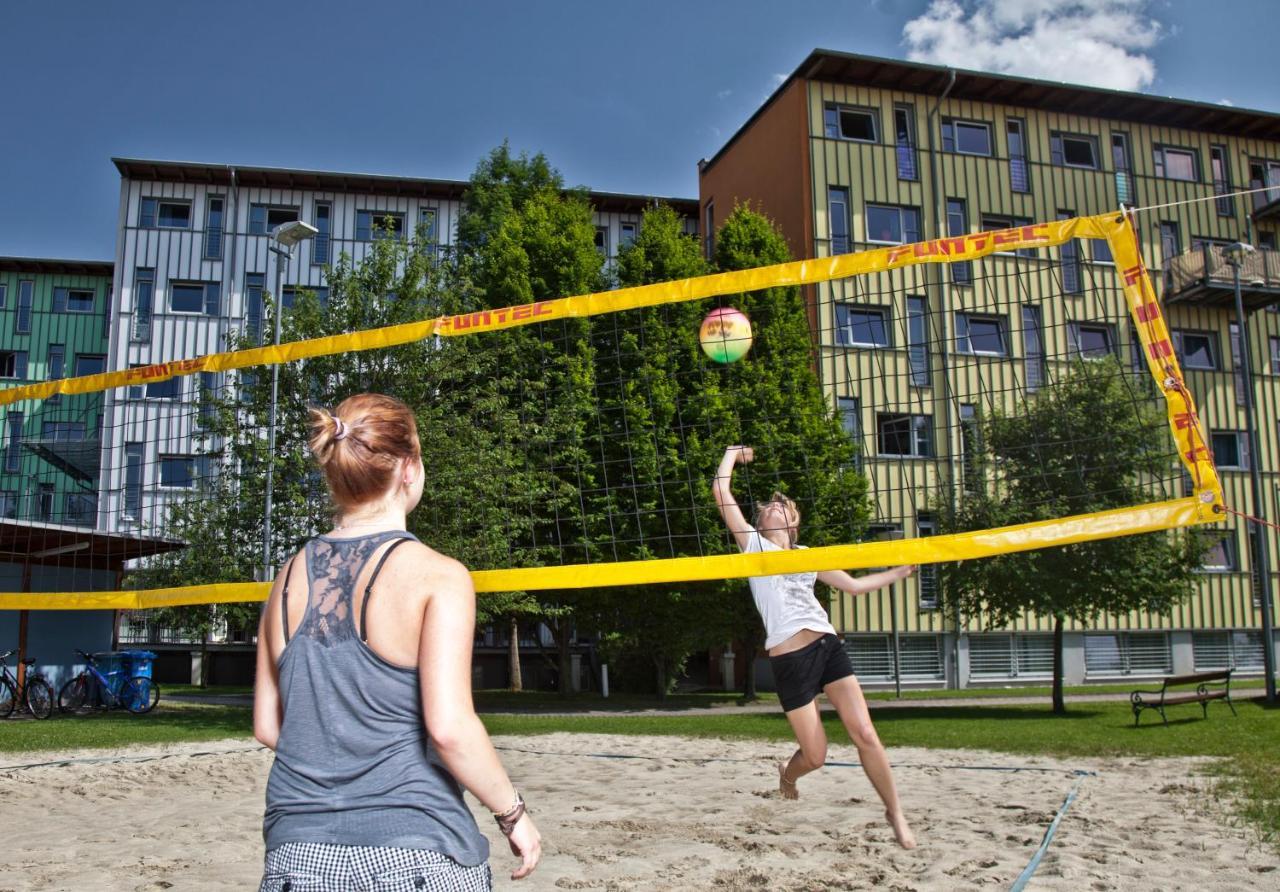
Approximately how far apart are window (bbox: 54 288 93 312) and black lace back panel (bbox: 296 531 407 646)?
3757 centimetres

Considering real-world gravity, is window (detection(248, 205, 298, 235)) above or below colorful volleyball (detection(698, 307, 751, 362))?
above

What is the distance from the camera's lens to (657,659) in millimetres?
19969

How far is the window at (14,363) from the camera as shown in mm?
34406

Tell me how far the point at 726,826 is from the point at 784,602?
1.72 metres

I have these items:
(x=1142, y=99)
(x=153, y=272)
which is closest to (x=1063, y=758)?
(x=1142, y=99)

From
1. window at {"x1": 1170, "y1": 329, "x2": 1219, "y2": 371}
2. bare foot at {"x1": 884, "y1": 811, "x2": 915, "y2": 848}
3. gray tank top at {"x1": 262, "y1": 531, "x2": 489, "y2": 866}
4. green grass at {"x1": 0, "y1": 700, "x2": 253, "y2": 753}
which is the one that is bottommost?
green grass at {"x1": 0, "y1": 700, "x2": 253, "y2": 753}

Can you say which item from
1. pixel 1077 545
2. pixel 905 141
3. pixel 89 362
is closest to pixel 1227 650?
pixel 1077 545

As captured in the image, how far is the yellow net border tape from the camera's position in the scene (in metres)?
4.84

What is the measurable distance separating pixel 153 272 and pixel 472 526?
72.8 ft

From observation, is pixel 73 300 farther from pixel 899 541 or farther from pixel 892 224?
pixel 899 541

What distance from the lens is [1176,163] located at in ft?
88.8

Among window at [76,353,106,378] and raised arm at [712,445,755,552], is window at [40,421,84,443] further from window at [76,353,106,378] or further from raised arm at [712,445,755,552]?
window at [76,353,106,378]

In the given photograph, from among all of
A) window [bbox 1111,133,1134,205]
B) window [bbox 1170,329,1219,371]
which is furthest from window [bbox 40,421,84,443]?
window [bbox 1170,329,1219,371]

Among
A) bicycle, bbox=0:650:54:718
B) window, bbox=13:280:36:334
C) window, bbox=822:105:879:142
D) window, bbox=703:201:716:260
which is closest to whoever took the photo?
bicycle, bbox=0:650:54:718
